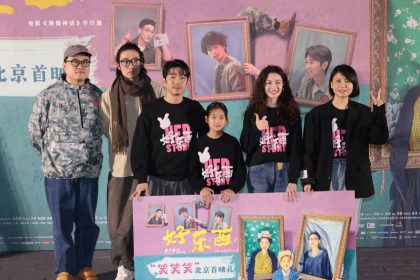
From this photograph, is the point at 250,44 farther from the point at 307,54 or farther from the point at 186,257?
the point at 186,257

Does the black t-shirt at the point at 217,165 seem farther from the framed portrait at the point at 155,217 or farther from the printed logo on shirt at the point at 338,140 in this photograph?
the printed logo on shirt at the point at 338,140

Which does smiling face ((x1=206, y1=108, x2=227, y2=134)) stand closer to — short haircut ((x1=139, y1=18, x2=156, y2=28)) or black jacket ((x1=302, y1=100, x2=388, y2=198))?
black jacket ((x1=302, y1=100, x2=388, y2=198))

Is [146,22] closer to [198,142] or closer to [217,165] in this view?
[198,142]

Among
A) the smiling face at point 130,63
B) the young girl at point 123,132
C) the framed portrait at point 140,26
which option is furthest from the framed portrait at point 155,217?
the framed portrait at point 140,26

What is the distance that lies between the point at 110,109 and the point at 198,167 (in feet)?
2.75

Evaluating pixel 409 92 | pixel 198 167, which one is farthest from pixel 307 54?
pixel 198 167

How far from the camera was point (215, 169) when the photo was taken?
3357 millimetres

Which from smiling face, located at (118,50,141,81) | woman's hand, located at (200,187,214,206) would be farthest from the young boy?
smiling face, located at (118,50,141,81)

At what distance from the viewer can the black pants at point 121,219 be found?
3682mm

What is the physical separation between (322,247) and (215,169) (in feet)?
2.78

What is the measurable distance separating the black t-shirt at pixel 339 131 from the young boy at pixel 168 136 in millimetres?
929

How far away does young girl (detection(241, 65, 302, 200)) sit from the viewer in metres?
3.37

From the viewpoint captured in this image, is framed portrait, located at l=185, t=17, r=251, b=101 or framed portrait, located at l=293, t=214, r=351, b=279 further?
framed portrait, located at l=185, t=17, r=251, b=101

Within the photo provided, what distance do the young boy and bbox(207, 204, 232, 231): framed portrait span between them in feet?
1.08
